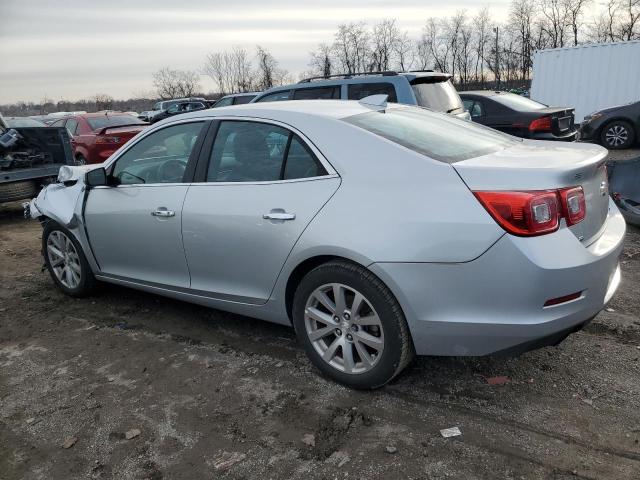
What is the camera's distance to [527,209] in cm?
242

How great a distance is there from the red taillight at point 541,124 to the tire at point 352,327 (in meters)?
7.94

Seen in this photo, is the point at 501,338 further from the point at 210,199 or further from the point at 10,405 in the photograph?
the point at 10,405

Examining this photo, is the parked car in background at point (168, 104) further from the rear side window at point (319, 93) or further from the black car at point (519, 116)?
the rear side window at point (319, 93)

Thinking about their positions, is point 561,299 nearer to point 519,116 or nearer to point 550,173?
point 550,173

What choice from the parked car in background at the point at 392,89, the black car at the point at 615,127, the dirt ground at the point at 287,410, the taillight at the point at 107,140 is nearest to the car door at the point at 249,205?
→ the dirt ground at the point at 287,410

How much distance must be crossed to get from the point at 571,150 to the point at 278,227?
1772 millimetres

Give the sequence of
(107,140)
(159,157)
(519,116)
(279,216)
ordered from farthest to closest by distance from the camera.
Result: (107,140)
(519,116)
(159,157)
(279,216)

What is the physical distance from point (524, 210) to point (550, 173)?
26 cm

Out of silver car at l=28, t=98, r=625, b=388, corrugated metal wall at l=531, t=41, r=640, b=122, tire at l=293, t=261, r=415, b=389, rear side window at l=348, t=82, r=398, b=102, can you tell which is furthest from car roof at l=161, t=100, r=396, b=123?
corrugated metal wall at l=531, t=41, r=640, b=122

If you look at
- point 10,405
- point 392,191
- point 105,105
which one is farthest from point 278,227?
point 105,105

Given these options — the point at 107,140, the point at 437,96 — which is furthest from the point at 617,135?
the point at 107,140

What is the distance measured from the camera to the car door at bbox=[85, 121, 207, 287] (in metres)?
3.71

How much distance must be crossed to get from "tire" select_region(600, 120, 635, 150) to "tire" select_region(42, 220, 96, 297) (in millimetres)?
12056

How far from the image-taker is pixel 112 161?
425 centimetres
